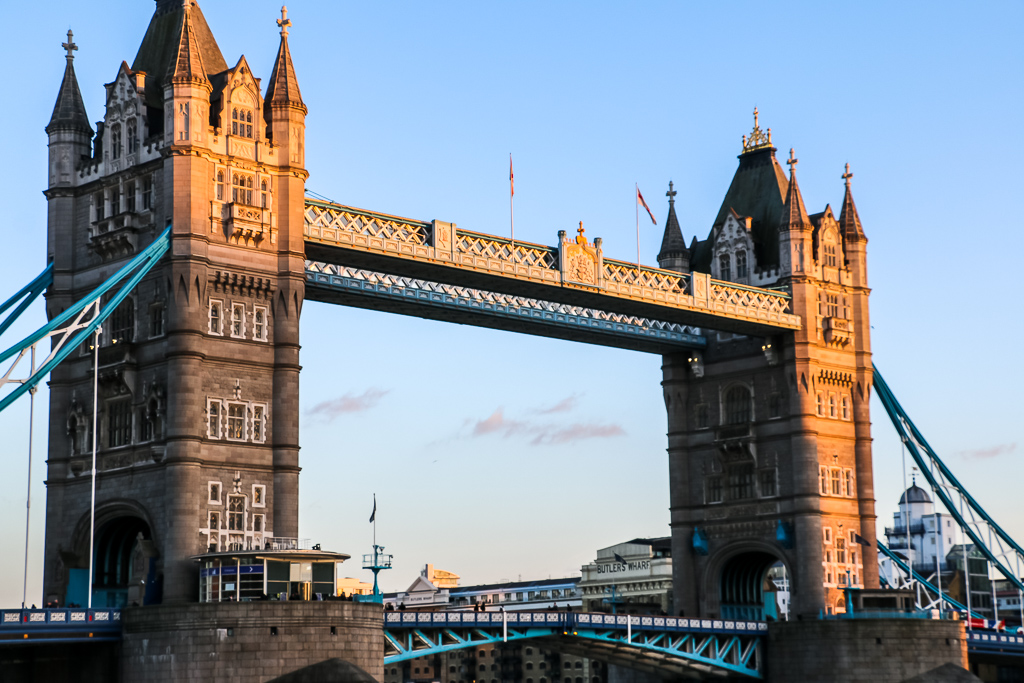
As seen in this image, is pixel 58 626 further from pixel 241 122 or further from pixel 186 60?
pixel 186 60

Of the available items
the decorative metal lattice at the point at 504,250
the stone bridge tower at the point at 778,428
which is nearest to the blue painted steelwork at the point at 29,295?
the decorative metal lattice at the point at 504,250

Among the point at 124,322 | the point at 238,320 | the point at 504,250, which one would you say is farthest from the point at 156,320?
the point at 504,250

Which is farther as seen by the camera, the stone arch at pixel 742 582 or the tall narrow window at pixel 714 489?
the tall narrow window at pixel 714 489

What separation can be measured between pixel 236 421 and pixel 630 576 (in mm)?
90156

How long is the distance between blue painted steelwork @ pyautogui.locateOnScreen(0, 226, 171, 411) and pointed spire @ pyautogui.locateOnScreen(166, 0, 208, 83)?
22.5ft

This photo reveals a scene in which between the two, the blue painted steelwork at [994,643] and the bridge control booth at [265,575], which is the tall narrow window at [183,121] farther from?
the blue painted steelwork at [994,643]

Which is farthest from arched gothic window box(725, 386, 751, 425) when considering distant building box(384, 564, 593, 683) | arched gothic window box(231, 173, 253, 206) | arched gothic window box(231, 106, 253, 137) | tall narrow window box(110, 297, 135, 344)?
distant building box(384, 564, 593, 683)

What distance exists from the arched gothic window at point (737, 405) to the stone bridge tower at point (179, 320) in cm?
3513

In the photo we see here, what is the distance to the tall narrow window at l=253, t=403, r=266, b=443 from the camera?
71250 mm

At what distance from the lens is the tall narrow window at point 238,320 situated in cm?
7100

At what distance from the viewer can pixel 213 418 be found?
69938 millimetres

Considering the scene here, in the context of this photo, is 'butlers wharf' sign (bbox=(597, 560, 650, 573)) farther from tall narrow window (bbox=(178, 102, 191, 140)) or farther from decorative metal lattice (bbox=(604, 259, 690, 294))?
tall narrow window (bbox=(178, 102, 191, 140))

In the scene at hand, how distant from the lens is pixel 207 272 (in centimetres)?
6975

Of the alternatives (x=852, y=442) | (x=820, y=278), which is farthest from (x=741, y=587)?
(x=820, y=278)
